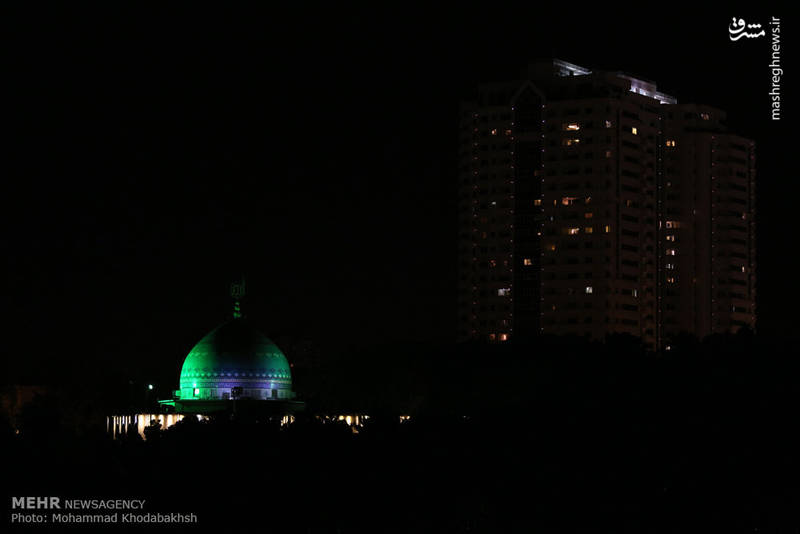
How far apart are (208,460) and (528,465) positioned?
15.2 m

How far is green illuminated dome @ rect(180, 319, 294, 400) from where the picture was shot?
141m

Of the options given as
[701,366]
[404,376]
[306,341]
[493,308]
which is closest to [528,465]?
[701,366]

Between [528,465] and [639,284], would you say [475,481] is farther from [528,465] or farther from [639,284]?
[639,284]

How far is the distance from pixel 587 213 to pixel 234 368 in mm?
53603

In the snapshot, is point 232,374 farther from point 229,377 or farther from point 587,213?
point 587,213

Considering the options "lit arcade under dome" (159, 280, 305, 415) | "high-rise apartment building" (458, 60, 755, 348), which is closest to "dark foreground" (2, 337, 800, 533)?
"lit arcade under dome" (159, 280, 305, 415)

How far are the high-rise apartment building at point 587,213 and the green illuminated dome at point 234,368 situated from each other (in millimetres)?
46259

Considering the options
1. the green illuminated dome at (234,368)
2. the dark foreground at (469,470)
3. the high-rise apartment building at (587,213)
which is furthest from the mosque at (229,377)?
the high-rise apartment building at (587,213)

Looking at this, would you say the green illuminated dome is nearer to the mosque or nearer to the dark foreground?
the mosque

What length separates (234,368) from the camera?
14100 cm

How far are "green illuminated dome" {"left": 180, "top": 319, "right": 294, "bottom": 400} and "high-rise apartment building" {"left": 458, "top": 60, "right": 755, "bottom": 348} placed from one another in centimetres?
4626

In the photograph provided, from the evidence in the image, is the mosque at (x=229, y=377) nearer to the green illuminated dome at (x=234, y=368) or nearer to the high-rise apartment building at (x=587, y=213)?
the green illuminated dome at (x=234, y=368)

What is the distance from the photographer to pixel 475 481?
89.4 metres

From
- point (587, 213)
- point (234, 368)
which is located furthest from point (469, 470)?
point (587, 213)
